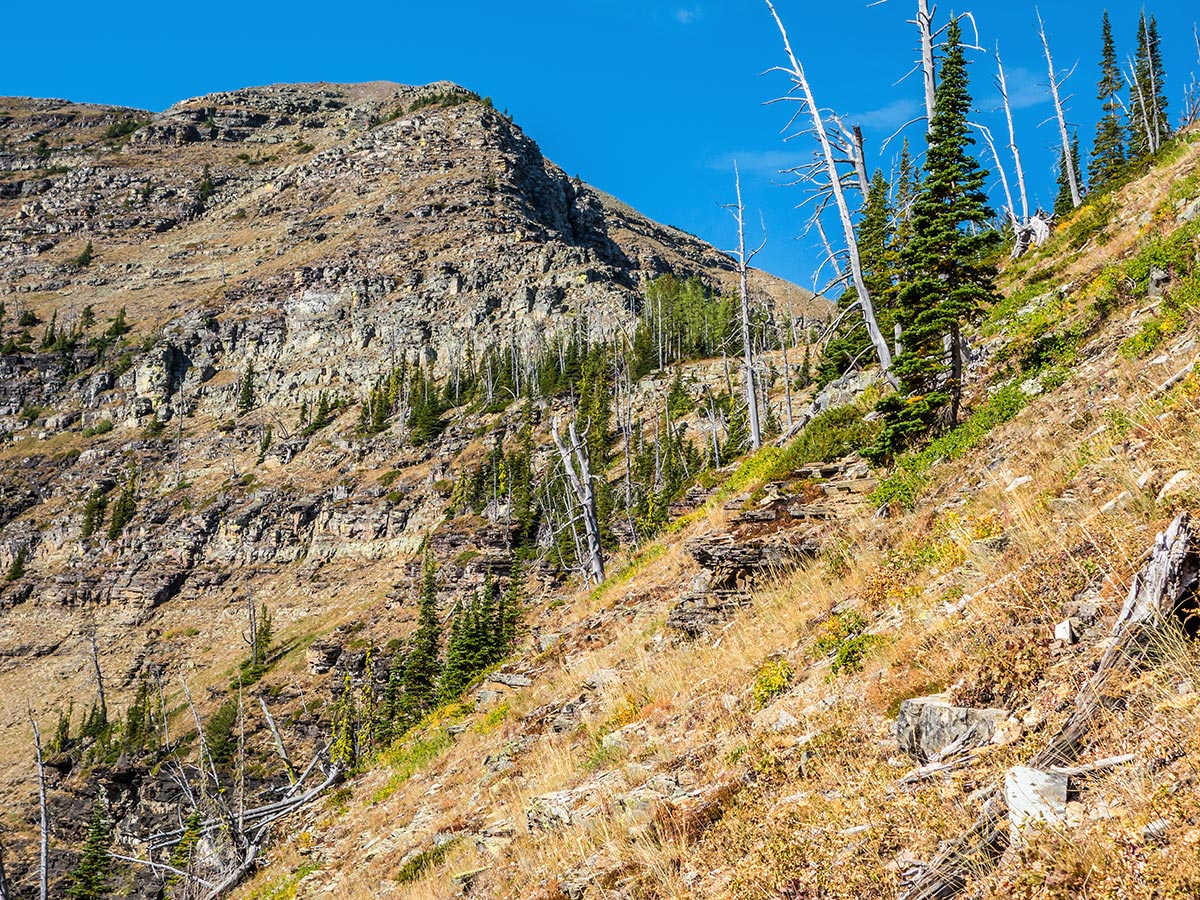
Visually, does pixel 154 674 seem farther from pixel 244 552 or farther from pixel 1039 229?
pixel 1039 229

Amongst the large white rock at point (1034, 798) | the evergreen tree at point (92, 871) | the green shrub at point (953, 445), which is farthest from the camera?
the evergreen tree at point (92, 871)

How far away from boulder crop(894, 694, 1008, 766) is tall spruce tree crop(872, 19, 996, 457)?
35.3 feet

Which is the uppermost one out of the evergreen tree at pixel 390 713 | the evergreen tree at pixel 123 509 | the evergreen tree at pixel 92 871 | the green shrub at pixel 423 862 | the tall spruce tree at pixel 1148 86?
the tall spruce tree at pixel 1148 86

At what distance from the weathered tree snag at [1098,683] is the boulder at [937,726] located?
2.08 ft

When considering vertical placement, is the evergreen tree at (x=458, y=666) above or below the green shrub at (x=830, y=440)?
below

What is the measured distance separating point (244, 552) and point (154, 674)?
18.1 meters

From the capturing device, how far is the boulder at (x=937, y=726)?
481 cm

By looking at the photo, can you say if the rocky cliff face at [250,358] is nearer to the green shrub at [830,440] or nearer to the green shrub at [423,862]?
the green shrub at [830,440]

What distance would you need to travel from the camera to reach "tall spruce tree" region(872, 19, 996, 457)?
15.0 meters

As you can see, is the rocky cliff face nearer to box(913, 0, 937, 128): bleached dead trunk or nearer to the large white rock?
box(913, 0, 937, 128): bleached dead trunk

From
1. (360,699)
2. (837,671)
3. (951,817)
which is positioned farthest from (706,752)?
(360,699)

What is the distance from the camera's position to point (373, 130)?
175875 millimetres

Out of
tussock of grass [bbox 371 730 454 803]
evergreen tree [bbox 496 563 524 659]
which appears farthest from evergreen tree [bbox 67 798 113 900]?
tussock of grass [bbox 371 730 454 803]

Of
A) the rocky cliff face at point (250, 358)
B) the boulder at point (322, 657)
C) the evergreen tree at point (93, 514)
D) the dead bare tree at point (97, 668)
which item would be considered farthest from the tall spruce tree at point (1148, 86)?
the evergreen tree at point (93, 514)
